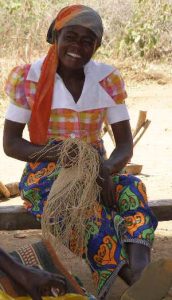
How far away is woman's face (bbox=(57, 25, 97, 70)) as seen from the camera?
3.87 m

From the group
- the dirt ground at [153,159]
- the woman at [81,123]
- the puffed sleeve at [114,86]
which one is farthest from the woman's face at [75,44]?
the dirt ground at [153,159]

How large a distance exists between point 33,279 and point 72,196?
1104mm

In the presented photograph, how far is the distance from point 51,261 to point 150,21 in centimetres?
1228

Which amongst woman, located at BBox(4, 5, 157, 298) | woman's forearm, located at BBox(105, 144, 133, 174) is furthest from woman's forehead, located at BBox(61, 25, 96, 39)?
woman's forearm, located at BBox(105, 144, 133, 174)

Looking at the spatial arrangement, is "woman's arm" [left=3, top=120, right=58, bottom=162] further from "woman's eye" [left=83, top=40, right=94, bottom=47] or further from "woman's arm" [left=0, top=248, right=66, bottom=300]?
"woman's arm" [left=0, top=248, right=66, bottom=300]

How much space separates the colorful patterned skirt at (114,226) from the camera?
3.66 meters

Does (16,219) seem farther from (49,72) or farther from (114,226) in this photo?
(49,72)

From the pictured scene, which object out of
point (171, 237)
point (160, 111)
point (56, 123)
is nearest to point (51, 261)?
point (56, 123)

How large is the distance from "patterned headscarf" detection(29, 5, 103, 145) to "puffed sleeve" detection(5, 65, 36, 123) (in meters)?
0.06

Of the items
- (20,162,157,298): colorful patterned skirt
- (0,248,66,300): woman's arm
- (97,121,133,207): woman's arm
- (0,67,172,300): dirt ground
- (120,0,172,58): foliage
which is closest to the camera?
(0,248,66,300): woman's arm

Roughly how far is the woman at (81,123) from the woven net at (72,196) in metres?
0.08

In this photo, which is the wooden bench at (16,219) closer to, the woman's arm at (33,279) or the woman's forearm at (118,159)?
the woman's forearm at (118,159)

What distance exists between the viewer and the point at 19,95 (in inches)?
157

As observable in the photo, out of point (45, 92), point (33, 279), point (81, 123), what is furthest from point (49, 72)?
point (33, 279)
